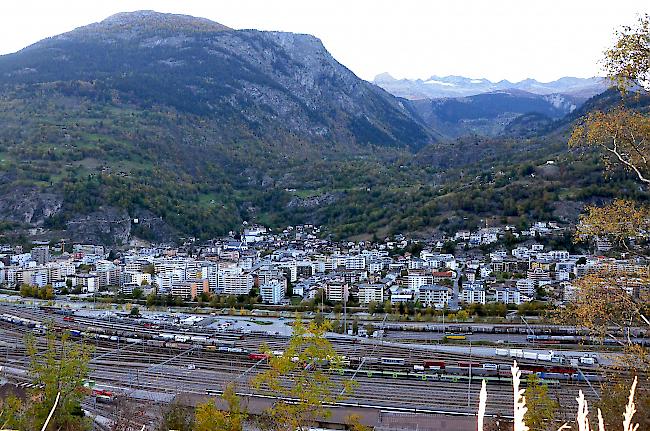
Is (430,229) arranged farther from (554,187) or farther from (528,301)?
(528,301)

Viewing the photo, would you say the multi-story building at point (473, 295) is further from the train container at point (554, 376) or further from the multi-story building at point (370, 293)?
the train container at point (554, 376)

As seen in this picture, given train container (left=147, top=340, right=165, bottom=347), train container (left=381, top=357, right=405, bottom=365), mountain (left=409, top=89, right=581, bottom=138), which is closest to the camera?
train container (left=381, top=357, right=405, bottom=365)

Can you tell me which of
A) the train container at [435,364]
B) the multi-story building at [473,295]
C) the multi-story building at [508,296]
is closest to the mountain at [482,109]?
the multi-story building at [508,296]

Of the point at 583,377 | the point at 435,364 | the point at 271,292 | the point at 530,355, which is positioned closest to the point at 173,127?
the point at 271,292

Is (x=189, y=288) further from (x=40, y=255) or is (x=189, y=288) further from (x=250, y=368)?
(x=250, y=368)

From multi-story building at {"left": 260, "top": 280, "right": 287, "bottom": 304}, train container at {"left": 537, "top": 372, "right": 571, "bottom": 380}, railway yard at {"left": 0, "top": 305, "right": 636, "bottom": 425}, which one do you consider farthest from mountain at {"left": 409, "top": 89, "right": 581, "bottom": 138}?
train container at {"left": 537, "top": 372, "right": 571, "bottom": 380}

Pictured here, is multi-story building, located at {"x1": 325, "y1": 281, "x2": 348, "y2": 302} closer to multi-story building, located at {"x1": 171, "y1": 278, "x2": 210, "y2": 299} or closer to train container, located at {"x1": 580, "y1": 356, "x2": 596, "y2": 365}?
multi-story building, located at {"x1": 171, "y1": 278, "x2": 210, "y2": 299}
